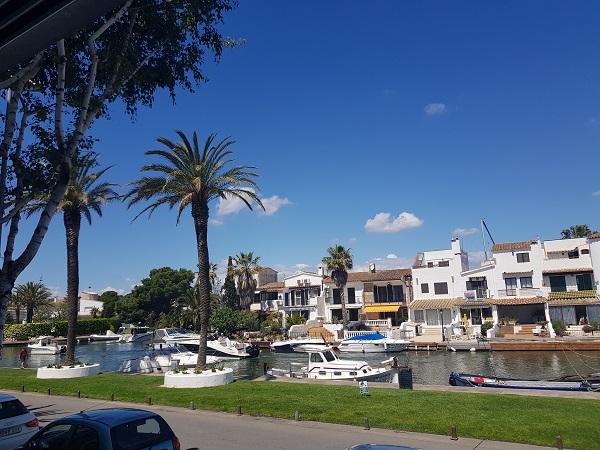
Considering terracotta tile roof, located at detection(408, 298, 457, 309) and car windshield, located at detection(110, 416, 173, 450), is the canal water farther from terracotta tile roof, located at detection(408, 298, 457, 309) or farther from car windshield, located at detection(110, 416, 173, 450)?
car windshield, located at detection(110, 416, 173, 450)

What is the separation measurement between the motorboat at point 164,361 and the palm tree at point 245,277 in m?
32.1

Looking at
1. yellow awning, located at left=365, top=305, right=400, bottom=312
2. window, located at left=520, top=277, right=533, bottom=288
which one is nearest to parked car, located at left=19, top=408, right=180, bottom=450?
window, located at left=520, top=277, right=533, bottom=288

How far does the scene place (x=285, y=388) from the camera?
19.0 m

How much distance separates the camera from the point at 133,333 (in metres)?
82.7

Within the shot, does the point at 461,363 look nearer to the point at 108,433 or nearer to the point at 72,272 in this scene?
the point at 72,272

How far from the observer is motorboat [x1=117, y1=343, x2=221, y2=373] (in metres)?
32.7

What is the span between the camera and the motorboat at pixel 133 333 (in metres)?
71.0

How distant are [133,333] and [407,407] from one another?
77.4 meters

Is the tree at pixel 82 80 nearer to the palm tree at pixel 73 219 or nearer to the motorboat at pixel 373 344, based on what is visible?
the palm tree at pixel 73 219

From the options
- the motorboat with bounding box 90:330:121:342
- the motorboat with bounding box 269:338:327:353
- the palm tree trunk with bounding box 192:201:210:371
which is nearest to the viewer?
the palm tree trunk with bounding box 192:201:210:371

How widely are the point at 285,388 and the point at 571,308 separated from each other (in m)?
40.5

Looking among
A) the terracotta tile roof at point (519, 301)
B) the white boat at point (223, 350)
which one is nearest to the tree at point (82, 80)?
the white boat at point (223, 350)

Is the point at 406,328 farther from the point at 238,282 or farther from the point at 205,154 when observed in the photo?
the point at 205,154

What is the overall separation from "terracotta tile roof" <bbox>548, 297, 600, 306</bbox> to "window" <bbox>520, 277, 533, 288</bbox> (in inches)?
149
